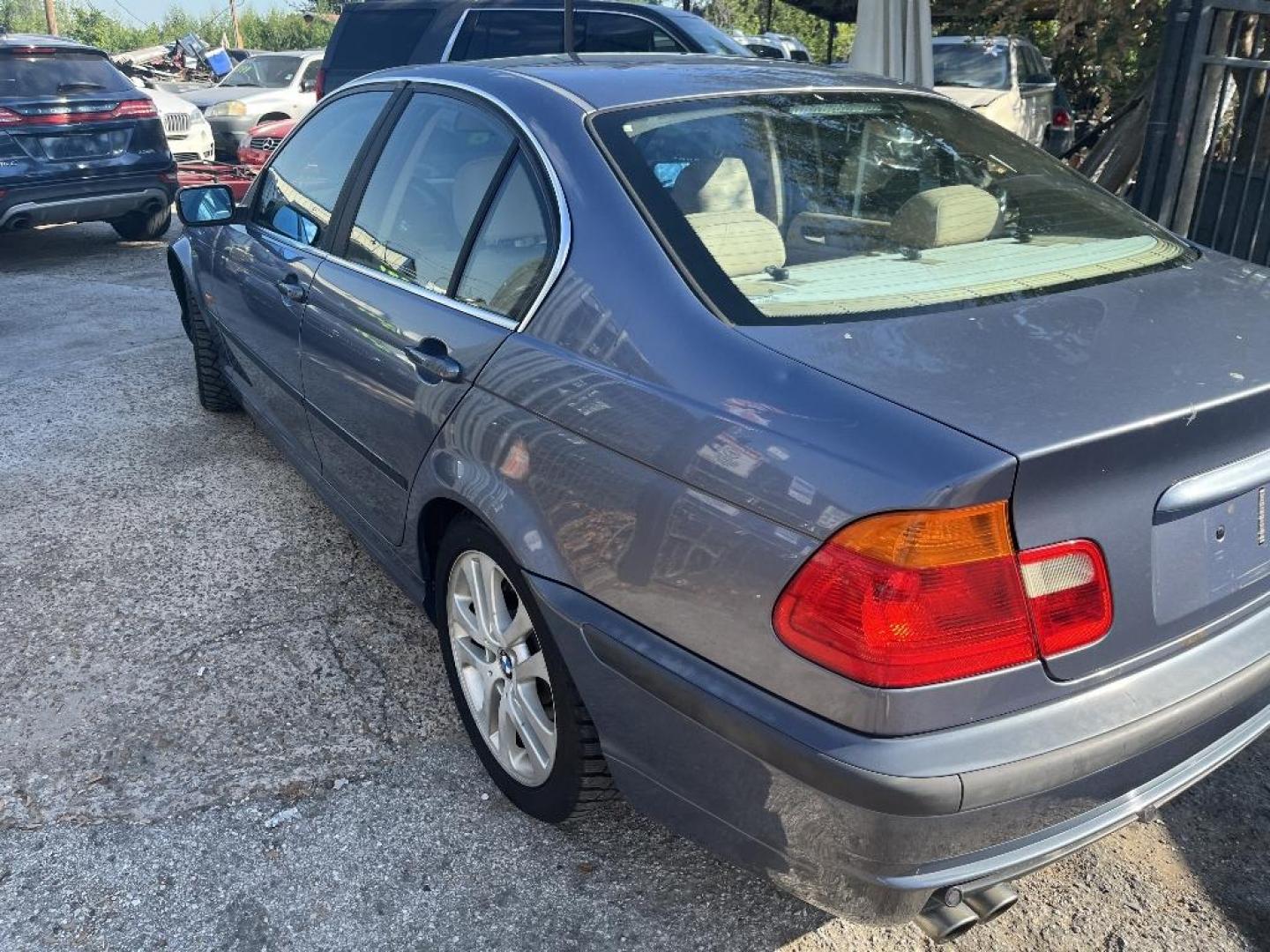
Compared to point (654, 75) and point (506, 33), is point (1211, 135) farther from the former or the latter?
point (506, 33)

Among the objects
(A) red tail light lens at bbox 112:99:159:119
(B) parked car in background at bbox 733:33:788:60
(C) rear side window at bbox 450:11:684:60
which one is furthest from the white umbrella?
(B) parked car in background at bbox 733:33:788:60

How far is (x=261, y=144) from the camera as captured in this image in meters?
10.5

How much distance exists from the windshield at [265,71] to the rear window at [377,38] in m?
6.56

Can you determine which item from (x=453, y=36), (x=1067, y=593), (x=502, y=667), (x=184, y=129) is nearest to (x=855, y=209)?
(x=1067, y=593)

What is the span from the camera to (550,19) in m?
8.01

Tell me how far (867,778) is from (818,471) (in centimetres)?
46

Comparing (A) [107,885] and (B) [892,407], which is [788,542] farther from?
Answer: (A) [107,885]

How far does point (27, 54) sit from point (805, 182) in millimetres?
7881

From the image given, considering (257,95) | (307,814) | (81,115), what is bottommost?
(307,814)

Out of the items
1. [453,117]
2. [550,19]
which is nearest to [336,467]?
[453,117]

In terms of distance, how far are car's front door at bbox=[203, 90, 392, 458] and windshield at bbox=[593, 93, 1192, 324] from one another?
1290 mm

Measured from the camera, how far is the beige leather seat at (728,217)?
2.14 m

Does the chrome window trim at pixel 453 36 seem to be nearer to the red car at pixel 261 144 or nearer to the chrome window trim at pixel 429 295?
the red car at pixel 261 144

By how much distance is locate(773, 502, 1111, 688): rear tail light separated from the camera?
1578 millimetres
